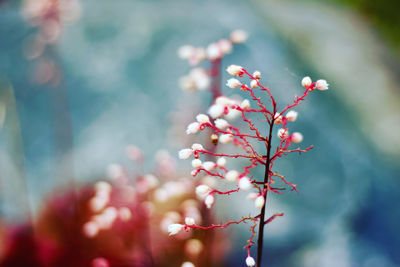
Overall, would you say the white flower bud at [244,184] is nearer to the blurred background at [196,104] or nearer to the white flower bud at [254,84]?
the white flower bud at [254,84]

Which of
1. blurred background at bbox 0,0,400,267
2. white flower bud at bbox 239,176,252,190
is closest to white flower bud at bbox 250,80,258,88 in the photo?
white flower bud at bbox 239,176,252,190

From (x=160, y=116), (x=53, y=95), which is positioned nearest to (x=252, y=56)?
(x=160, y=116)

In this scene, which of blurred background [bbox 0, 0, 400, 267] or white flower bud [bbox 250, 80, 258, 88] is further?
blurred background [bbox 0, 0, 400, 267]

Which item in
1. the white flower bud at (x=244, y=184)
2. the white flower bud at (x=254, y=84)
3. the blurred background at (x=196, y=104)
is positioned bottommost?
the white flower bud at (x=244, y=184)

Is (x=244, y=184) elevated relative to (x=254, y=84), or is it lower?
lower

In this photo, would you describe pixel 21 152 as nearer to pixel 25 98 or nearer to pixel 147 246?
pixel 25 98

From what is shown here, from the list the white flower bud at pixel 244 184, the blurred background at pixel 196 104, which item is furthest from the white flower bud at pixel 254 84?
the blurred background at pixel 196 104

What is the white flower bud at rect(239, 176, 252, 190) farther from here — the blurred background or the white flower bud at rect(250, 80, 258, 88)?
the blurred background

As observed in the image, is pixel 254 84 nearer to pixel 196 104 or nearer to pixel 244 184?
pixel 244 184

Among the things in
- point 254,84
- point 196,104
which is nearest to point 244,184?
point 254,84
